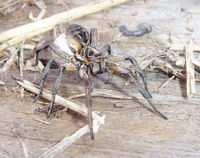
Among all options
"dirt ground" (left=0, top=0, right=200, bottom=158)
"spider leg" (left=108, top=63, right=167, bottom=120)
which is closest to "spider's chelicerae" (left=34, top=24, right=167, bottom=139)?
"spider leg" (left=108, top=63, right=167, bottom=120)

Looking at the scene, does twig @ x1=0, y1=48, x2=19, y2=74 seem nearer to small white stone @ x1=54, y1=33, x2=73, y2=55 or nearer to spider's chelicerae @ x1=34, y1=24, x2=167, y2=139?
spider's chelicerae @ x1=34, y1=24, x2=167, y2=139

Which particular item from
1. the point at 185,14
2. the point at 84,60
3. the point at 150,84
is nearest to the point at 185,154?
the point at 150,84

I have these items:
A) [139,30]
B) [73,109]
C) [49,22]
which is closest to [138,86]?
[73,109]

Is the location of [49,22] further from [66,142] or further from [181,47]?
[66,142]

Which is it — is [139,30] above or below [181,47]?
above

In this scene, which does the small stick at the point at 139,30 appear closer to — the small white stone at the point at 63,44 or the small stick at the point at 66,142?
the small white stone at the point at 63,44

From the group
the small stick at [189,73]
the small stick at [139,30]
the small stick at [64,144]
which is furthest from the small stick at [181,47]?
the small stick at [64,144]
